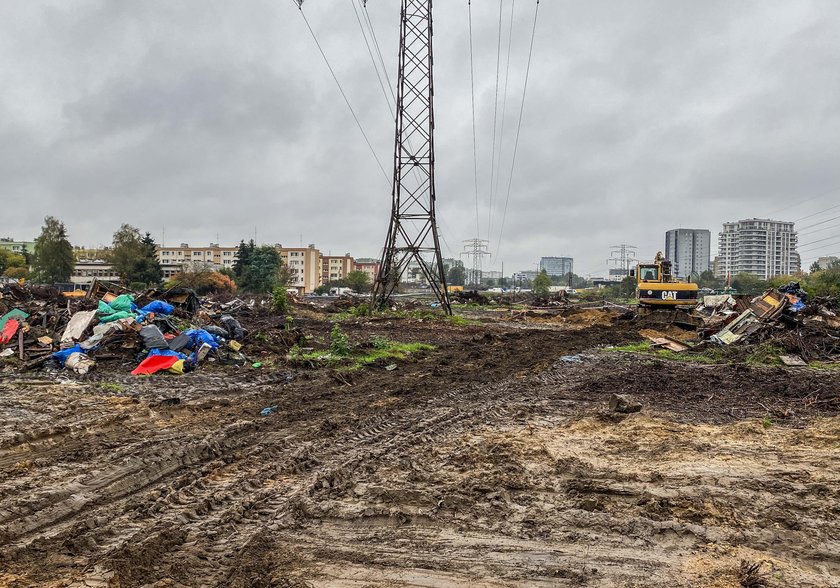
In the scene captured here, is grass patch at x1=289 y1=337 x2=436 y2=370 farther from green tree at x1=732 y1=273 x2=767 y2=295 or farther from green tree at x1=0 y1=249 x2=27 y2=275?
green tree at x1=0 y1=249 x2=27 y2=275

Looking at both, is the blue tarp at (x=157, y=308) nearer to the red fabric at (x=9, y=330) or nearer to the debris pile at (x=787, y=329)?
the red fabric at (x=9, y=330)

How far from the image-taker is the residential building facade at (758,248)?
131 m

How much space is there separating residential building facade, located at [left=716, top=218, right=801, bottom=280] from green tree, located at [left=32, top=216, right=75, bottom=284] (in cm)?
12276

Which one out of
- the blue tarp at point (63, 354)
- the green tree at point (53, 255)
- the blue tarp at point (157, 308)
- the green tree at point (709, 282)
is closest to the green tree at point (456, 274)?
the green tree at point (709, 282)

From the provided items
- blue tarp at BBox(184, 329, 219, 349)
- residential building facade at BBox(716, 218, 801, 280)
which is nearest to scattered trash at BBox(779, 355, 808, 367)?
blue tarp at BBox(184, 329, 219, 349)

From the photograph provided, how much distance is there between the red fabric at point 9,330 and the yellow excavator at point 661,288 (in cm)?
2380

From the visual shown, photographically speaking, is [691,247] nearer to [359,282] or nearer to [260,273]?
[359,282]

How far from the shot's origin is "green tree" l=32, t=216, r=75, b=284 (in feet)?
205

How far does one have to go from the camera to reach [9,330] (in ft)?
45.2

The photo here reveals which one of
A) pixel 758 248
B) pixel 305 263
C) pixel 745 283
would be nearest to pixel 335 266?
pixel 305 263

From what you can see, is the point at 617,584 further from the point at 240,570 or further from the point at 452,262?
the point at 452,262

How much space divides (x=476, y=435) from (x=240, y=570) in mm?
3957

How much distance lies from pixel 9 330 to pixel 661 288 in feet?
79.4

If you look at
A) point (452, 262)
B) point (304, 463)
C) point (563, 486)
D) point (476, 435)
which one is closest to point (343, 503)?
point (304, 463)
